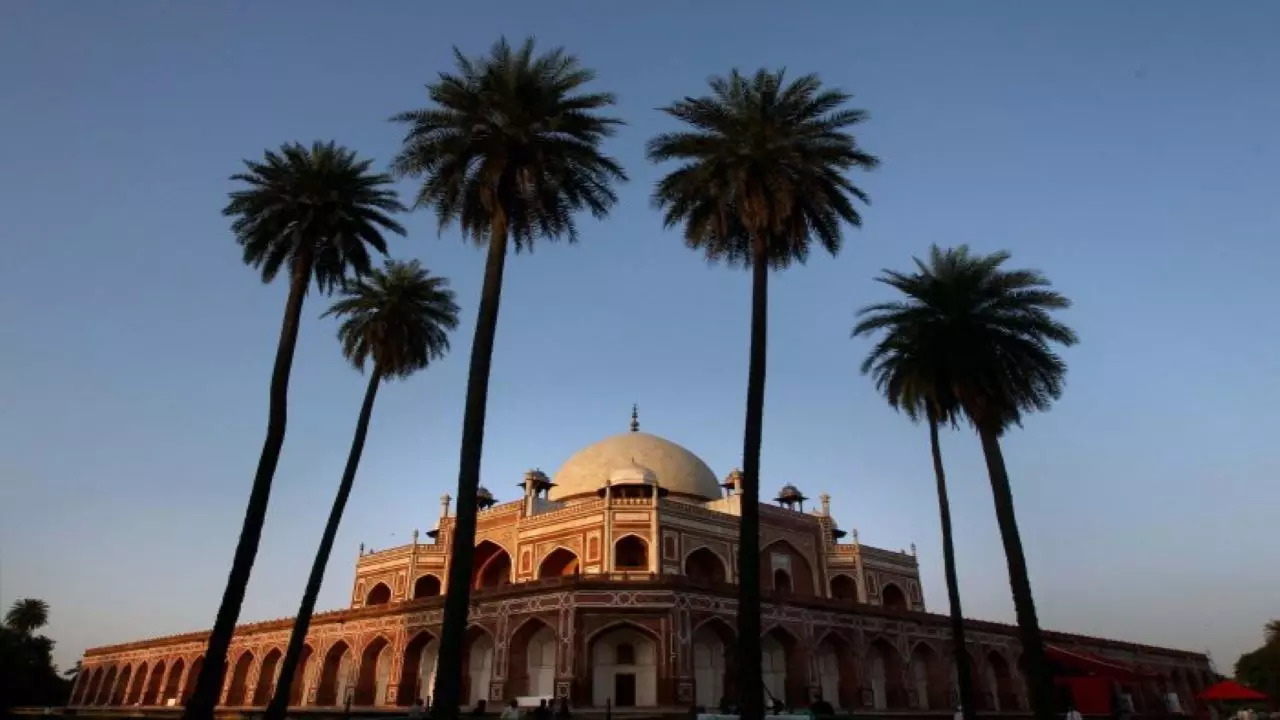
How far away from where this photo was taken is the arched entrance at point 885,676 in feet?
148

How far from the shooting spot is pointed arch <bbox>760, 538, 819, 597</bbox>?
172ft

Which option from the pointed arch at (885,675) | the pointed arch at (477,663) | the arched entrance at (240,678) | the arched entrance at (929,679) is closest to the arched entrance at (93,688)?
the arched entrance at (240,678)

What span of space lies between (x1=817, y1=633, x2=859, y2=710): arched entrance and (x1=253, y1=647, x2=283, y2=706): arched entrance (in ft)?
114

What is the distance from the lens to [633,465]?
55.9 m

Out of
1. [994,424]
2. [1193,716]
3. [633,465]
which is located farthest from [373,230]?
[1193,716]

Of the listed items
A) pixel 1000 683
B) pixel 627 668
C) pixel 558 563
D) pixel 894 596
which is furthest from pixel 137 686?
pixel 1000 683

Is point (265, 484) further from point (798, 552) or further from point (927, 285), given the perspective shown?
point (798, 552)

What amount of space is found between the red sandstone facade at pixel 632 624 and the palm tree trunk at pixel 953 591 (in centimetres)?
1075

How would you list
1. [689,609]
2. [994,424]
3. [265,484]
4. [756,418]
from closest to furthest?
1. [756,418]
2. [265,484]
3. [994,424]
4. [689,609]

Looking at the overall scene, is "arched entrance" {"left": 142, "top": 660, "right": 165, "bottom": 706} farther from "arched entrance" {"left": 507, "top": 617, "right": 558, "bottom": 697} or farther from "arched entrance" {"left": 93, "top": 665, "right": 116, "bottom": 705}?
"arched entrance" {"left": 507, "top": 617, "right": 558, "bottom": 697}

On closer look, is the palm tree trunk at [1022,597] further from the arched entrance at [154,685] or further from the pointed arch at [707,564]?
the arched entrance at [154,685]

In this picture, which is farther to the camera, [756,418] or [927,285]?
[927,285]

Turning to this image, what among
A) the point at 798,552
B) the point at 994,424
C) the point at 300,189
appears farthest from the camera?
the point at 798,552

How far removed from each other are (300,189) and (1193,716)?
73.5 m
